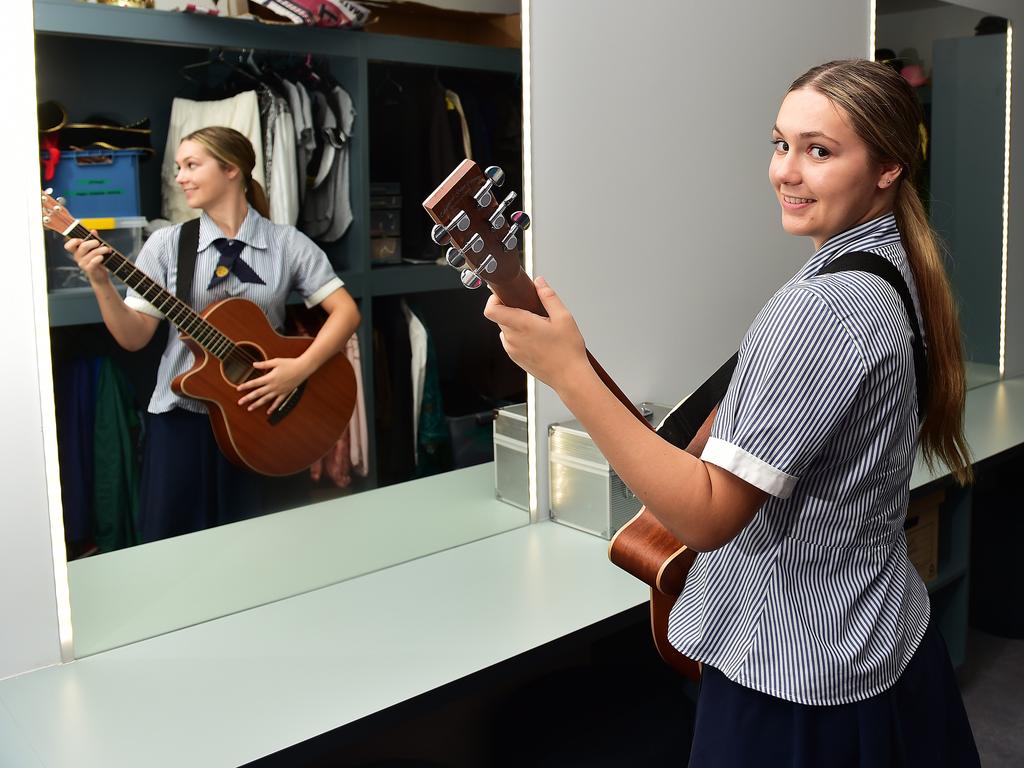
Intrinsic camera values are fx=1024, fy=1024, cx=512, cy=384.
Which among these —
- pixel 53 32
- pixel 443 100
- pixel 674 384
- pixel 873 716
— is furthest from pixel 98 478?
pixel 674 384

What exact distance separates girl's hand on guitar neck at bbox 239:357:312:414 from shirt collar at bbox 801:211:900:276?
1.12 m

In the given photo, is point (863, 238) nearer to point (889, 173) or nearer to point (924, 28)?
point (889, 173)

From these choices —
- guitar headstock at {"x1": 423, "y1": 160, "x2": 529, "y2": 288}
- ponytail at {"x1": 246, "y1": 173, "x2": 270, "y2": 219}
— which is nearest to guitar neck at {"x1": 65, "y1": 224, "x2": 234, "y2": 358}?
ponytail at {"x1": 246, "y1": 173, "x2": 270, "y2": 219}

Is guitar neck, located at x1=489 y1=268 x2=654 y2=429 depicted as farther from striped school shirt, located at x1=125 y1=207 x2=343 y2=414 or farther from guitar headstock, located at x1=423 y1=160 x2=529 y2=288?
striped school shirt, located at x1=125 y1=207 x2=343 y2=414

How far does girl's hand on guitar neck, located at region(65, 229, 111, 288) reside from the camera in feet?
5.57

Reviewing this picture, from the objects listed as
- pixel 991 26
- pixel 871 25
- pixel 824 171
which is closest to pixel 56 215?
pixel 824 171

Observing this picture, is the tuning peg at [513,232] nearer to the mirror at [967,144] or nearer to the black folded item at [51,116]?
the black folded item at [51,116]

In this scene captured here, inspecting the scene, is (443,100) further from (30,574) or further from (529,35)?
(30,574)

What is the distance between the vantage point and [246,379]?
6.40 feet

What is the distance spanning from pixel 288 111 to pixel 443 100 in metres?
0.40

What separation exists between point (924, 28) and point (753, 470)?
309cm

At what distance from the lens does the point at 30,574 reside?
1.73 metres

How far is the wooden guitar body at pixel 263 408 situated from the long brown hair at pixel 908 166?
1128mm

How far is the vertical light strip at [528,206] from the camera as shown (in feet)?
7.59
